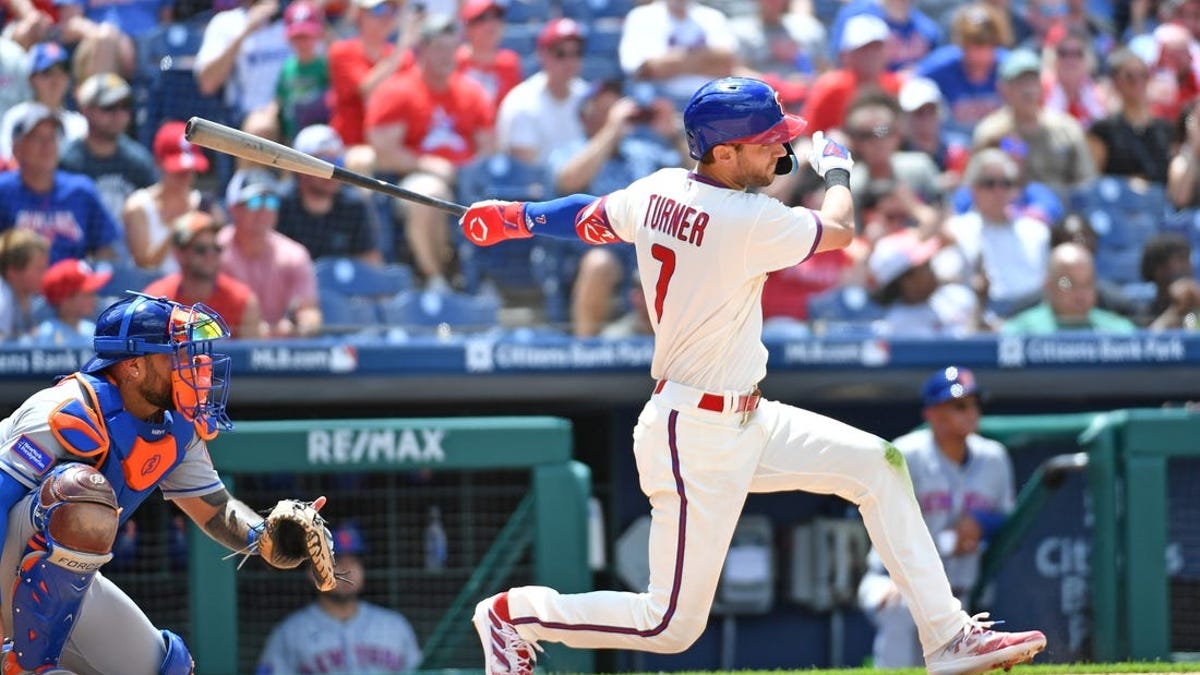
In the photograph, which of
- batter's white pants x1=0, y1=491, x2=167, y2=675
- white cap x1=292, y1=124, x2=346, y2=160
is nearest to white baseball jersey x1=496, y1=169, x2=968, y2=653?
batter's white pants x1=0, y1=491, x2=167, y2=675

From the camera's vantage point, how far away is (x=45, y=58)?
8086 mm

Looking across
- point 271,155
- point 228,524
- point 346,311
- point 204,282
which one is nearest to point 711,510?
point 228,524

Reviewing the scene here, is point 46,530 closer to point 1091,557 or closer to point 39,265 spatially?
point 39,265

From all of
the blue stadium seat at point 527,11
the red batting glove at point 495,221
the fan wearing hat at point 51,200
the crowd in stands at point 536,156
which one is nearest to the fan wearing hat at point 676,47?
the crowd in stands at point 536,156

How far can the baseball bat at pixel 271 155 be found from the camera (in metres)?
4.69

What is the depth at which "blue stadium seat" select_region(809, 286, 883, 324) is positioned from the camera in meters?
7.79

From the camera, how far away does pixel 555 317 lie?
785 centimetres

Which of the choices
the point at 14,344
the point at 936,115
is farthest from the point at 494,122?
the point at 14,344

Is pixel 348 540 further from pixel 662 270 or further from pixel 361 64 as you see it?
pixel 361 64

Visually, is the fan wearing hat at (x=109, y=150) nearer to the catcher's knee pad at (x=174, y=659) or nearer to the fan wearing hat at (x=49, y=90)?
the fan wearing hat at (x=49, y=90)

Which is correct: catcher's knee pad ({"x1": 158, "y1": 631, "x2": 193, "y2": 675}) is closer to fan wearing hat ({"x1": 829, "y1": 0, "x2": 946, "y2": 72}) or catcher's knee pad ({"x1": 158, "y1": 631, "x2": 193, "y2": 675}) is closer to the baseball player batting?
the baseball player batting

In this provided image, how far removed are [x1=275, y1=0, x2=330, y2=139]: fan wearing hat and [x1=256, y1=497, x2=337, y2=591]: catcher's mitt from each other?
451cm

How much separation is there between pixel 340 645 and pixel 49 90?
10.4 feet

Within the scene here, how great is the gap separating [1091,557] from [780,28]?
4.16m
